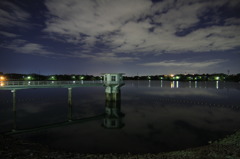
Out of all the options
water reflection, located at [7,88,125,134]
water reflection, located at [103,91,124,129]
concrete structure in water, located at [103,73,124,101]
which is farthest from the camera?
concrete structure in water, located at [103,73,124,101]

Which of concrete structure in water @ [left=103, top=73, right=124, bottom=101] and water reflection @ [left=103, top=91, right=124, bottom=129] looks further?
concrete structure in water @ [left=103, top=73, right=124, bottom=101]

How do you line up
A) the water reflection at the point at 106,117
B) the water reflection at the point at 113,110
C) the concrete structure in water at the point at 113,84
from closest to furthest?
the water reflection at the point at 106,117 → the water reflection at the point at 113,110 → the concrete structure in water at the point at 113,84

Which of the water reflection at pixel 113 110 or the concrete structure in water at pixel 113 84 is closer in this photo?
the water reflection at pixel 113 110

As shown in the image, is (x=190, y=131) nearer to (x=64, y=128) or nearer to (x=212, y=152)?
(x=212, y=152)

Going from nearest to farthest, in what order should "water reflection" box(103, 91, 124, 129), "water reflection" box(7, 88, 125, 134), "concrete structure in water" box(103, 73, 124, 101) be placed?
"water reflection" box(7, 88, 125, 134) → "water reflection" box(103, 91, 124, 129) → "concrete structure in water" box(103, 73, 124, 101)

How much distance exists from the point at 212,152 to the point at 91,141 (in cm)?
1375

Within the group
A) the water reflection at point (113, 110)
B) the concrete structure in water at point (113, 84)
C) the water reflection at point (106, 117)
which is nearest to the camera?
the water reflection at point (106, 117)

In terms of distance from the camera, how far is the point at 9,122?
2591 cm

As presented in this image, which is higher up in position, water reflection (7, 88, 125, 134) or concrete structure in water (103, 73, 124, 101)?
concrete structure in water (103, 73, 124, 101)

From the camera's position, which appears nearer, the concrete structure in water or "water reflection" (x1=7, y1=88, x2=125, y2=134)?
"water reflection" (x1=7, y1=88, x2=125, y2=134)

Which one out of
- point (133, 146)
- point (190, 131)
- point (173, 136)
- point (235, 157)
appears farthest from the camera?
point (190, 131)

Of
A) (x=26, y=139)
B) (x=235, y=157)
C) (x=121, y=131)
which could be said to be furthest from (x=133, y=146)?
(x=26, y=139)

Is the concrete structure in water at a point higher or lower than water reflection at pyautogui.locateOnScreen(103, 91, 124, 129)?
higher

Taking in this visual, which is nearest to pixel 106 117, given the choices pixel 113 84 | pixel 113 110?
pixel 113 110
